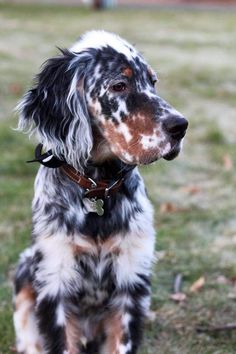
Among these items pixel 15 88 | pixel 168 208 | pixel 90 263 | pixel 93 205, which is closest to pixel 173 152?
pixel 93 205

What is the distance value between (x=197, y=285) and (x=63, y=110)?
183cm

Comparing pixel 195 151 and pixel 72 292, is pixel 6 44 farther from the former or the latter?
pixel 72 292

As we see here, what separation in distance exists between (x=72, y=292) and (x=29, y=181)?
2702mm

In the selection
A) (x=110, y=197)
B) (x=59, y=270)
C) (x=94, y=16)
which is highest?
(x=110, y=197)

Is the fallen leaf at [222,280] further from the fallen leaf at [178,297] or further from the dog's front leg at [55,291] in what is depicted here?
the dog's front leg at [55,291]

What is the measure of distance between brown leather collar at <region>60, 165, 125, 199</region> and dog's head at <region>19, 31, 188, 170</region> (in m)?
0.07

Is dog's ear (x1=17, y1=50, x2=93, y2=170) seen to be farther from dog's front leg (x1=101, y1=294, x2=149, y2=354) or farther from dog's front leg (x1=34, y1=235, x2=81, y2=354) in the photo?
dog's front leg (x1=101, y1=294, x2=149, y2=354)

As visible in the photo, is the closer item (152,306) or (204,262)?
(152,306)

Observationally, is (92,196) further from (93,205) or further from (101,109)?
(101,109)

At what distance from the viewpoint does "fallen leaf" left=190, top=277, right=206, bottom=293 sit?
428cm

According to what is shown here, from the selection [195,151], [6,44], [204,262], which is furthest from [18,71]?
[204,262]

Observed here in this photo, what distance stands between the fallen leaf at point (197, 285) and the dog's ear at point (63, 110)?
159 cm

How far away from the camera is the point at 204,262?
4.59m

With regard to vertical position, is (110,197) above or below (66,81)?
below
